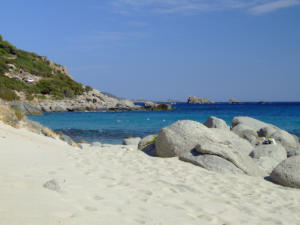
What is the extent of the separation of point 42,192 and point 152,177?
8.96ft

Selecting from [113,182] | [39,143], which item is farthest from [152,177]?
[39,143]

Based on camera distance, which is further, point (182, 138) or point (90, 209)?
point (182, 138)

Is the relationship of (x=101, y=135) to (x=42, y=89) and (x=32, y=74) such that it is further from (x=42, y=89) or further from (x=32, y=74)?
(x=32, y=74)

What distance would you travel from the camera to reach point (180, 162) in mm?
8891

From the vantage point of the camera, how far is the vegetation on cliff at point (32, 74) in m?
61.0

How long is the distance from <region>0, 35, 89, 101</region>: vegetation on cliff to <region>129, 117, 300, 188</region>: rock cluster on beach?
44778mm

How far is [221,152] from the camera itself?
28.4 ft

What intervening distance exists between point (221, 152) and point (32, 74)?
7377 cm

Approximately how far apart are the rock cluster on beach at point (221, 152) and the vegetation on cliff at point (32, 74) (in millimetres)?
44778

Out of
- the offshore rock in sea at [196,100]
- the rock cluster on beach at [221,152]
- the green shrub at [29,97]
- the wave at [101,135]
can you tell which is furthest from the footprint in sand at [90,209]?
the offshore rock in sea at [196,100]

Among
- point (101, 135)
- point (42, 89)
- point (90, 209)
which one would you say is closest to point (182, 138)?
point (90, 209)

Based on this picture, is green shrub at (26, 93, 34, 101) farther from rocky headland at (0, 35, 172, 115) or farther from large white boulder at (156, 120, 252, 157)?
large white boulder at (156, 120, 252, 157)

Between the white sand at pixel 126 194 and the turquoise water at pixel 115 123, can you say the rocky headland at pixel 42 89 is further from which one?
the white sand at pixel 126 194

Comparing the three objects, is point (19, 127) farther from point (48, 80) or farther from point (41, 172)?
point (48, 80)
